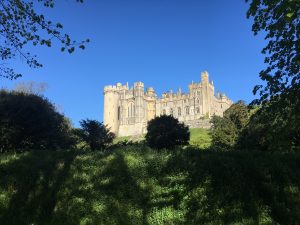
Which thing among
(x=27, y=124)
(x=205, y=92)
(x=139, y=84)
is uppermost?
(x=139, y=84)

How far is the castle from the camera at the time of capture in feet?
331

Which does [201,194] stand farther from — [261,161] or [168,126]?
[168,126]

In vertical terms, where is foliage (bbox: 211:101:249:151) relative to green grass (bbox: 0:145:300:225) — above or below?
above

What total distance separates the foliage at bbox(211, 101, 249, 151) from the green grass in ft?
97.0

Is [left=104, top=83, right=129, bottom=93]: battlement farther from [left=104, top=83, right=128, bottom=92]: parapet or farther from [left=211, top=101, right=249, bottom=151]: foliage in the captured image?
[left=211, top=101, right=249, bottom=151]: foliage

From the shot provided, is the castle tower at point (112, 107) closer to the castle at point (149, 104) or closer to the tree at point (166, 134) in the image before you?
the castle at point (149, 104)

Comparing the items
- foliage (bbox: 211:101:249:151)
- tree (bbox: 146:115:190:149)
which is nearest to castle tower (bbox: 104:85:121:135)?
tree (bbox: 146:115:190:149)

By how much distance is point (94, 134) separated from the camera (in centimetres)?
3869

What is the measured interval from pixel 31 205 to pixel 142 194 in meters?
3.70

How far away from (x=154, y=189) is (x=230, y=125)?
3496 cm

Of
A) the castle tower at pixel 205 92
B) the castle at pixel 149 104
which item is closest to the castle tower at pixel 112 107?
the castle at pixel 149 104

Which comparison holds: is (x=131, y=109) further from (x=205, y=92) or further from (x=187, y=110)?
(x=205, y=92)

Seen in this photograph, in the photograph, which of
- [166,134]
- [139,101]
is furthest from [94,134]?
[139,101]

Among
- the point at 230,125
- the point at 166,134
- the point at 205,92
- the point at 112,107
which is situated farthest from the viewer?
the point at 112,107
